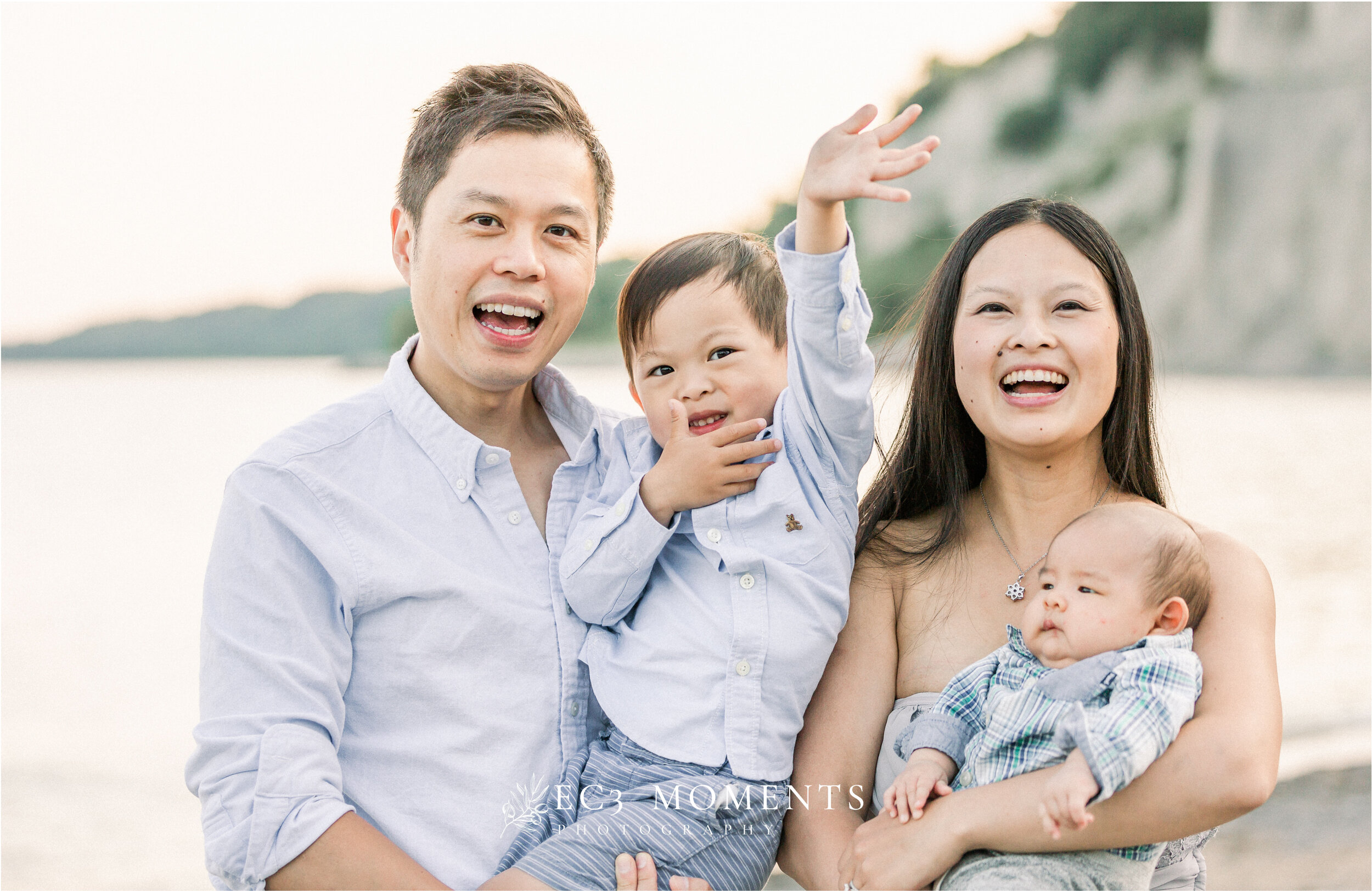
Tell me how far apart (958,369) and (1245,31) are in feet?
83.5

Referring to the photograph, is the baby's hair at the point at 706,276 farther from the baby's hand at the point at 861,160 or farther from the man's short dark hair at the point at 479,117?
the baby's hand at the point at 861,160

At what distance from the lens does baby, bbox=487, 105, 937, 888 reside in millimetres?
2086

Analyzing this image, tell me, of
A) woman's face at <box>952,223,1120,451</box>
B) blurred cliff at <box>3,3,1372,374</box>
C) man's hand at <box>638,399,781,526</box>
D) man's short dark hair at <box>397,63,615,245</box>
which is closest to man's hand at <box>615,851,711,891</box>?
man's hand at <box>638,399,781,526</box>

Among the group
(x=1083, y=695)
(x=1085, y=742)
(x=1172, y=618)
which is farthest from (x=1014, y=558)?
(x=1085, y=742)

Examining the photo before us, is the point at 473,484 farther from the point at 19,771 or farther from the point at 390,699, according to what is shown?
the point at 19,771

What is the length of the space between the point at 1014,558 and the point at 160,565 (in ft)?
41.9

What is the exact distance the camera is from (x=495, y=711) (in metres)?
2.20

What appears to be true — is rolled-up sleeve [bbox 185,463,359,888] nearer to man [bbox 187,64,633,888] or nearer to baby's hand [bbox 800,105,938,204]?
man [bbox 187,64,633,888]

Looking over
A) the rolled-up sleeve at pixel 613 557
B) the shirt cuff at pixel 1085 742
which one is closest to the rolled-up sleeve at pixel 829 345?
the rolled-up sleeve at pixel 613 557

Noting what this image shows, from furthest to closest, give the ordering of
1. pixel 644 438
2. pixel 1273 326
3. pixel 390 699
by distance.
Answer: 1. pixel 1273 326
2. pixel 644 438
3. pixel 390 699

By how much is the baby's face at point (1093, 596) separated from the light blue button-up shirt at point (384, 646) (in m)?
0.96

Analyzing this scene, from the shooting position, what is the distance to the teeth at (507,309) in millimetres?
2289

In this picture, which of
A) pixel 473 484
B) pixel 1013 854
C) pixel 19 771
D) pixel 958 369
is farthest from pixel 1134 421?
pixel 19 771

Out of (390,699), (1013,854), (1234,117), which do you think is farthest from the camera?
Answer: (1234,117)
